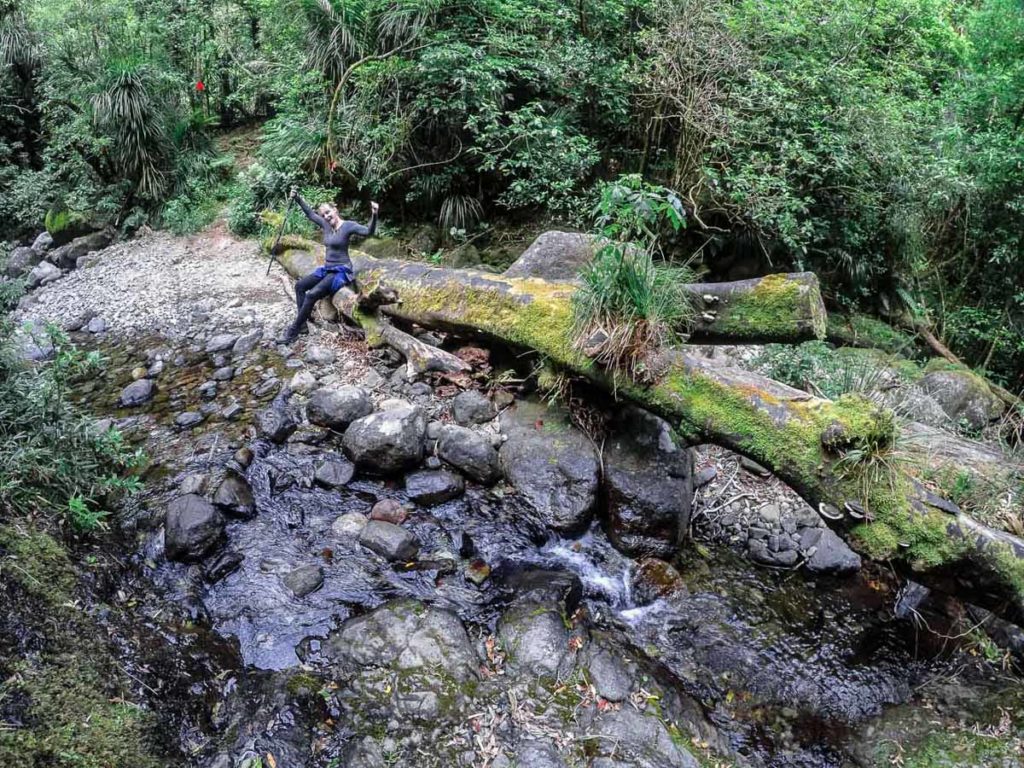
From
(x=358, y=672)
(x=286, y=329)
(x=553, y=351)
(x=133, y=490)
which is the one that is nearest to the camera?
(x=358, y=672)

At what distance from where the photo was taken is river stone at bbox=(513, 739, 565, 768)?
10.8 ft

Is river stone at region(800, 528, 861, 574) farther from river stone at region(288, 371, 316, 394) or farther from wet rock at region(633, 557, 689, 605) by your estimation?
river stone at region(288, 371, 316, 394)

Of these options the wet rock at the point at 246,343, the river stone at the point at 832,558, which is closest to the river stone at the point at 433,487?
the river stone at the point at 832,558

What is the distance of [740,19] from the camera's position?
8.14m

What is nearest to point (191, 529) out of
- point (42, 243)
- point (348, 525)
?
point (348, 525)

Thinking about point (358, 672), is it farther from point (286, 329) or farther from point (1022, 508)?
point (1022, 508)

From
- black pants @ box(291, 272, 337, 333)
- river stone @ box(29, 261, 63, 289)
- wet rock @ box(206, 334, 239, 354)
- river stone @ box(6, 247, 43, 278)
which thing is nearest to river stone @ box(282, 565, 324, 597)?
black pants @ box(291, 272, 337, 333)

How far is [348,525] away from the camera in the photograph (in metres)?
4.84

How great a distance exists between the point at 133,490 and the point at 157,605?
119 cm

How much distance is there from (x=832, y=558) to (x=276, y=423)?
5.14 meters

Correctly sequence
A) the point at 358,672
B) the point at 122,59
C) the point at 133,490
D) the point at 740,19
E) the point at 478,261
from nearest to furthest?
the point at 358,672
the point at 133,490
the point at 740,19
the point at 478,261
the point at 122,59

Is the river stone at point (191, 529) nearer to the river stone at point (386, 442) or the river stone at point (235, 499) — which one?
the river stone at point (235, 499)

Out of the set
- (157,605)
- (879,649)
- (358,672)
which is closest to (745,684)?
(879,649)

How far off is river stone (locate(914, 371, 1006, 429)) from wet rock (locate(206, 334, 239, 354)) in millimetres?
8396
